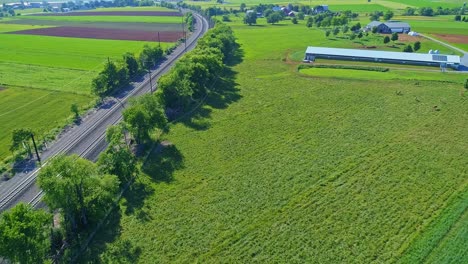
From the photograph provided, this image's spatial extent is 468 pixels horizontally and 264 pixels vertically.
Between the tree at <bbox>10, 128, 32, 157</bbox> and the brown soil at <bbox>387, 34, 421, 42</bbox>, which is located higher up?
the brown soil at <bbox>387, 34, 421, 42</bbox>

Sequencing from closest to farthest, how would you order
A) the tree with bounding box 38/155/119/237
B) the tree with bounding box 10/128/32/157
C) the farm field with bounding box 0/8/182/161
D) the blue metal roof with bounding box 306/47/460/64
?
the tree with bounding box 38/155/119/237
the tree with bounding box 10/128/32/157
the farm field with bounding box 0/8/182/161
the blue metal roof with bounding box 306/47/460/64

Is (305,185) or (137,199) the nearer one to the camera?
(137,199)

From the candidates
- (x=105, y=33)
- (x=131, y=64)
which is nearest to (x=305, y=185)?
(x=131, y=64)

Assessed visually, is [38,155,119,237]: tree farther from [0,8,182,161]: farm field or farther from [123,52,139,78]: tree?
[123,52,139,78]: tree

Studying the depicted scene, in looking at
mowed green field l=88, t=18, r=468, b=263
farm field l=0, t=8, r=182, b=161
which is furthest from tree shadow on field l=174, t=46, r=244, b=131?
farm field l=0, t=8, r=182, b=161

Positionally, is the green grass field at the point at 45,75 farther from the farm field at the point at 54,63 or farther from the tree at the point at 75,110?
the tree at the point at 75,110

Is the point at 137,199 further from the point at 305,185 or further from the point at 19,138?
the point at 19,138

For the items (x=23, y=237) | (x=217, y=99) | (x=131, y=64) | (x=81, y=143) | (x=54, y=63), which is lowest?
(x=81, y=143)
